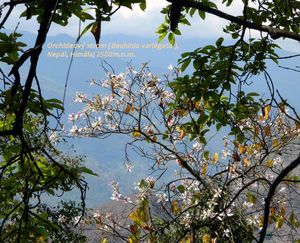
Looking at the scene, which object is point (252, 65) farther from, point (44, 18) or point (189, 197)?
point (189, 197)

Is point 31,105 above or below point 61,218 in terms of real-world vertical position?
below

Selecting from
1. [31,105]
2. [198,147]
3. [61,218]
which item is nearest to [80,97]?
[198,147]

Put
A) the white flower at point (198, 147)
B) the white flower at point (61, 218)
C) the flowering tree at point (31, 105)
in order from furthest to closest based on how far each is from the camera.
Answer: the white flower at point (61, 218) < the white flower at point (198, 147) < the flowering tree at point (31, 105)

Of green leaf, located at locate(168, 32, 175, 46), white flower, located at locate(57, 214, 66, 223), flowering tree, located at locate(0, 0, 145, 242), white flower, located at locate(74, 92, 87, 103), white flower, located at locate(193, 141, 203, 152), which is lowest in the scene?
flowering tree, located at locate(0, 0, 145, 242)

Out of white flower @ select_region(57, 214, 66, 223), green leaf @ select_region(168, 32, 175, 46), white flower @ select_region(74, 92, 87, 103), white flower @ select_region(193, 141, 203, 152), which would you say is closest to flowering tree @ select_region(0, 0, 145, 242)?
green leaf @ select_region(168, 32, 175, 46)

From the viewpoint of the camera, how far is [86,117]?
10.5 meters

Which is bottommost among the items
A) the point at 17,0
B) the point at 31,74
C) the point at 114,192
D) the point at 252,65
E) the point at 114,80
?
the point at 31,74

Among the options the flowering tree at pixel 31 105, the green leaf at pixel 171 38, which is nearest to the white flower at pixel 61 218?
the green leaf at pixel 171 38

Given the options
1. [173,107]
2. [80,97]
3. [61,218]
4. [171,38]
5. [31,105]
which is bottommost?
[31,105]

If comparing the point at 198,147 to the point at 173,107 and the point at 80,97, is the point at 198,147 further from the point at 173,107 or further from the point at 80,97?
the point at 173,107

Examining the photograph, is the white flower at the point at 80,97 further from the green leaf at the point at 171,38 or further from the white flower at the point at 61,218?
the green leaf at the point at 171,38

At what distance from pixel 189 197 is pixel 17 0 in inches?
273

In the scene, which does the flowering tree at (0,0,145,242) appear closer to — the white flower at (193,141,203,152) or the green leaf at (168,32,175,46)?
the green leaf at (168,32,175,46)

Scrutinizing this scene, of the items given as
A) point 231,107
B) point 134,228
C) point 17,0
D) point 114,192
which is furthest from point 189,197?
point 17,0
